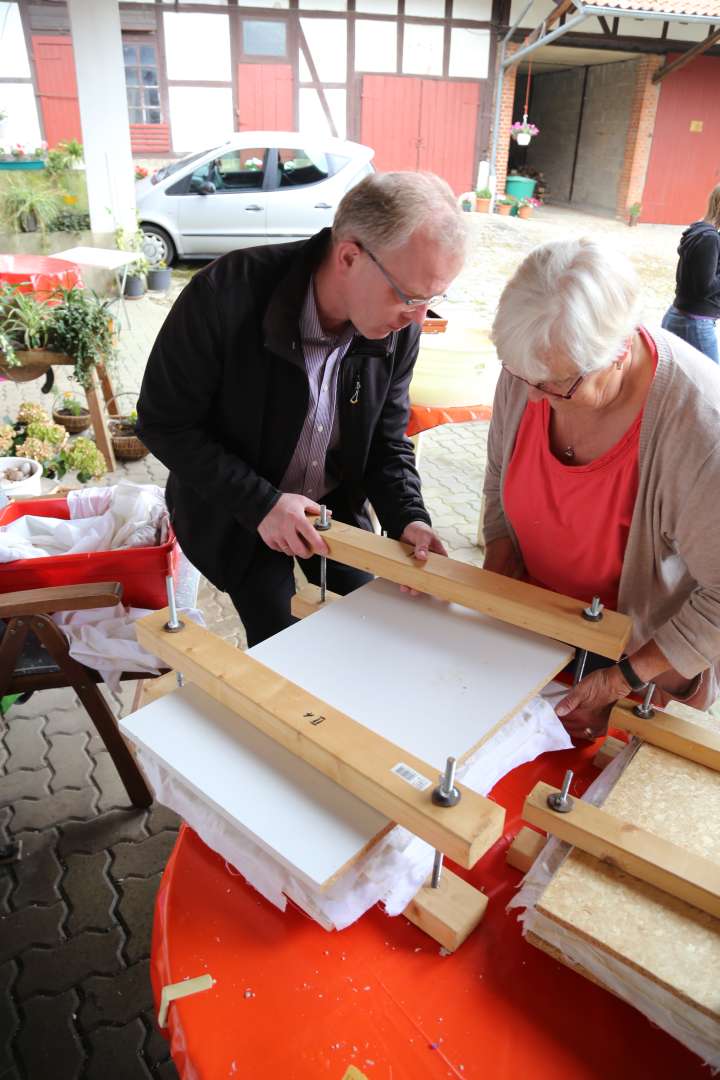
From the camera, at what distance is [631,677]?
1328 millimetres

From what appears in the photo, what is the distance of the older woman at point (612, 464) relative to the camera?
1.19 m

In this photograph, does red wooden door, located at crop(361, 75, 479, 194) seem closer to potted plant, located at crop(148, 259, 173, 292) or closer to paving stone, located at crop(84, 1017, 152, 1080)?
potted plant, located at crop(148, 259, 173, 292)

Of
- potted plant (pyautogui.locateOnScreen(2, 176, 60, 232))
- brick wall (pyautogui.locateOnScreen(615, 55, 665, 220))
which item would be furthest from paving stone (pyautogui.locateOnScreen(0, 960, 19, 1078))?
brick wall (pyautogui.locateOnScreen(615, 55, 665, 220))

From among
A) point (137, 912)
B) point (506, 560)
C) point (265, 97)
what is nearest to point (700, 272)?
point (506, 560)

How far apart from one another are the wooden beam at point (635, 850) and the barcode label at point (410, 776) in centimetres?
20

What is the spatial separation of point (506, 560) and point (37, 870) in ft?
5.39

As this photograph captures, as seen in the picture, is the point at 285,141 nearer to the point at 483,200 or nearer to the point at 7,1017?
the point at 483,200

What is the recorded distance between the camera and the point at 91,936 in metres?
1.97

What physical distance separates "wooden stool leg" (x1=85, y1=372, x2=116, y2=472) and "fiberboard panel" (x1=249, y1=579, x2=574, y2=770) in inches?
131

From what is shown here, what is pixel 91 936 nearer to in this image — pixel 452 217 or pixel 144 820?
pixel 144 820

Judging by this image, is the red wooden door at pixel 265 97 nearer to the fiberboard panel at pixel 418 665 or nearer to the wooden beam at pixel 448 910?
the fiberboard panel at pixel 418 665

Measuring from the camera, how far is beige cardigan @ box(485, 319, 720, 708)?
48.4 inches

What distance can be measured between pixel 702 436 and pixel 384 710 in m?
0.70

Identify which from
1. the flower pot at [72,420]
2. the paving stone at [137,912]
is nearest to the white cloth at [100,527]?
the paving stone at [137,912]
